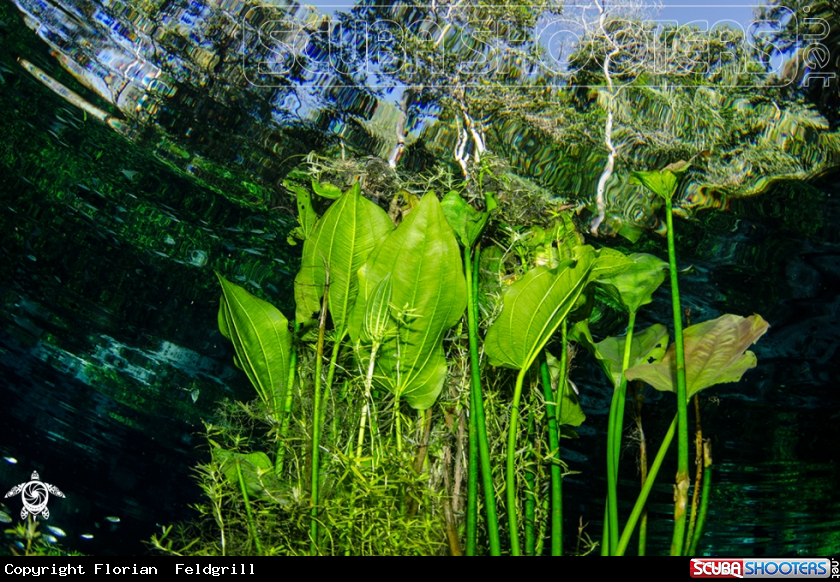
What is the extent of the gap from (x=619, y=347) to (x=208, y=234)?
213cm

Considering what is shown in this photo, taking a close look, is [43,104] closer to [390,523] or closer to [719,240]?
[390,523]

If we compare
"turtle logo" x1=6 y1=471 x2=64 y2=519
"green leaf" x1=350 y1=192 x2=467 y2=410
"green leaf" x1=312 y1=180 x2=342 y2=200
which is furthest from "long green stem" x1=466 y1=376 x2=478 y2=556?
"turtle logo" x1=6 y1=471 x2=64 y2=519

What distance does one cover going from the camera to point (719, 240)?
2.50 m

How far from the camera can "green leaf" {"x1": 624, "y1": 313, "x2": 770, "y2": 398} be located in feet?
4.30

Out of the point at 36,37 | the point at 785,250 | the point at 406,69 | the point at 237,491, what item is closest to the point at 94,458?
the point at 36,37

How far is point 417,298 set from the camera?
127 cm

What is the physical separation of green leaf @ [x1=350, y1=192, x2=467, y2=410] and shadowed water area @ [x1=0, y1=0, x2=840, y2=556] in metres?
0.83

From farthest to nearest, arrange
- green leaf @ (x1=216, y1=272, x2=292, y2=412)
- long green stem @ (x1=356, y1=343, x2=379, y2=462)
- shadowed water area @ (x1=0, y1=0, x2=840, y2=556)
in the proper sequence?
1. shadowed water area @ (x1=0, y1=0, x2=840, y2=556)
2. green leaf @ (x1=216, y1=272, x2=292, y2=412)
3. long green stem @ (x1=356, y1=343, x2=379, y2=462)

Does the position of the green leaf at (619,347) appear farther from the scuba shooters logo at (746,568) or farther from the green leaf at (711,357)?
the scuba shooters logo at (746,568)

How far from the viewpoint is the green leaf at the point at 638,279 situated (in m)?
1.45

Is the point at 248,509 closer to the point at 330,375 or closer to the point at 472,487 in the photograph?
the point at 330,375

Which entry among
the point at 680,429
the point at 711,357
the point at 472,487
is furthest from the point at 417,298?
the point at 711,357

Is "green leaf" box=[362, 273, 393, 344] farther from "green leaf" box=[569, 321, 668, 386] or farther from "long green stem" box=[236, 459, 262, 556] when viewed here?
"green leaf" box=[569, 321, 668, 386]

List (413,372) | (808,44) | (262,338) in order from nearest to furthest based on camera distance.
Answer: (413,372), (262,338), (808,44)
